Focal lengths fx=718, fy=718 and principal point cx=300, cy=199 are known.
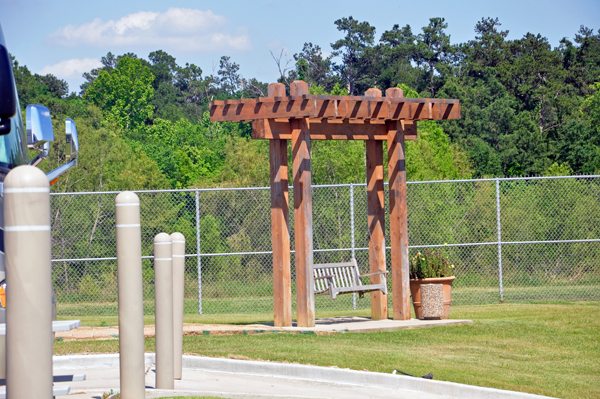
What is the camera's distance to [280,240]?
415 inches

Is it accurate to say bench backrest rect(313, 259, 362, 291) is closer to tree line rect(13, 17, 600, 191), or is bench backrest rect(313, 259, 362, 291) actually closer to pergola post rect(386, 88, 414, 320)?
pergola post rect(386, 88, 414, 320)

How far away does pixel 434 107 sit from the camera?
36.5ft

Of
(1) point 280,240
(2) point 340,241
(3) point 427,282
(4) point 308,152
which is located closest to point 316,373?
(1) point 280,240

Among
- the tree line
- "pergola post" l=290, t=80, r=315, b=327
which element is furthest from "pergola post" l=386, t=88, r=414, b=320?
the tree line

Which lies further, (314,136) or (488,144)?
(488,144)

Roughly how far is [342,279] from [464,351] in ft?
11.6

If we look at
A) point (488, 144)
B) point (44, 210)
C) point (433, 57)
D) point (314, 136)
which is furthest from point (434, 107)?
point (433, 57)

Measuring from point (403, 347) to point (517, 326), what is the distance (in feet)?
8.21

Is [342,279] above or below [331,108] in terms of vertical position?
below

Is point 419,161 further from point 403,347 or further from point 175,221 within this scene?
point 403,347

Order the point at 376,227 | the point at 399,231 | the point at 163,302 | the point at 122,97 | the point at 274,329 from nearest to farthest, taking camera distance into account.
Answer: the point at 163,302, the point at 274,329, the point at 399,231, the point at 376,227, the point at 122,97

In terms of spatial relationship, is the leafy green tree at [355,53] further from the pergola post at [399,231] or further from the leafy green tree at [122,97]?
the pergola post at [399,231]

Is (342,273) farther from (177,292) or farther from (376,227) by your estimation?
(177,292)

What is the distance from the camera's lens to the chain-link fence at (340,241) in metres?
16.3
